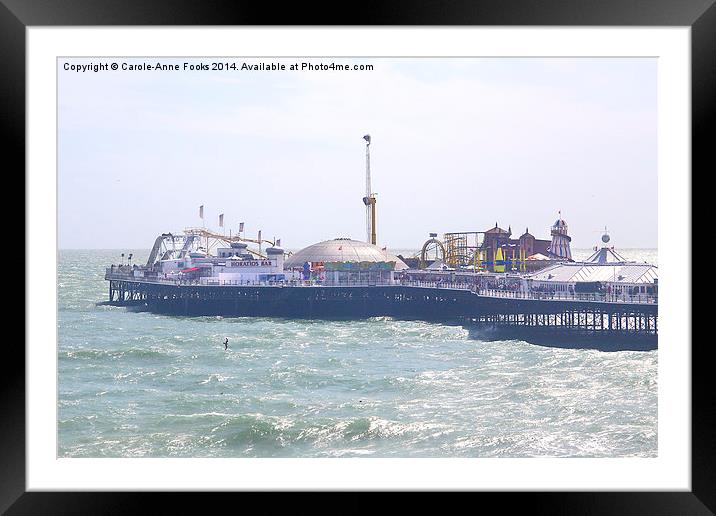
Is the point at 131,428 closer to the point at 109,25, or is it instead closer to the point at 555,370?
the point at 109,25

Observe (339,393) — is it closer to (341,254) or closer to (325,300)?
(325,300)

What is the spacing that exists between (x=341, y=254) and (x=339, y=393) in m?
16.4

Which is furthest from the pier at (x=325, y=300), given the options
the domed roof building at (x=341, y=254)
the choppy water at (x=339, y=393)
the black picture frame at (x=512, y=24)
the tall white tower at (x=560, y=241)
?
the black picture frame at (x=512, y=24)

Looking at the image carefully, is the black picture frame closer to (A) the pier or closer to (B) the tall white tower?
(A) the pier

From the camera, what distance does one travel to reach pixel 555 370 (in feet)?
56.1

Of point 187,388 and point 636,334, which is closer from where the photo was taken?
point 187,388

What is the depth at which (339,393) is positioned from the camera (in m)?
14.9

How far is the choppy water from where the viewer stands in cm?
968

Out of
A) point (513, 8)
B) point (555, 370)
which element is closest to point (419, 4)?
point (513, 8)

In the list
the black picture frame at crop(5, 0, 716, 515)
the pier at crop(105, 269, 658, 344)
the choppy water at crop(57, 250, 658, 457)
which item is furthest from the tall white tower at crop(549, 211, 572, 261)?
the black picture frame at crop(5, 0, 716, 515)

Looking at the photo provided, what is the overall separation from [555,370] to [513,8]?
13.9m

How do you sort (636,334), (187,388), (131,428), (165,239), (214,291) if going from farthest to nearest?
(165,239)
(214,291)
(636,334)
(187,388)
(131,428)

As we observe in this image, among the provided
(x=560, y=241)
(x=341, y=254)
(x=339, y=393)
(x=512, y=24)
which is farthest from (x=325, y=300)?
(x=512, y=24)

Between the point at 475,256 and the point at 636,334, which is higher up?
the point at 475,256
